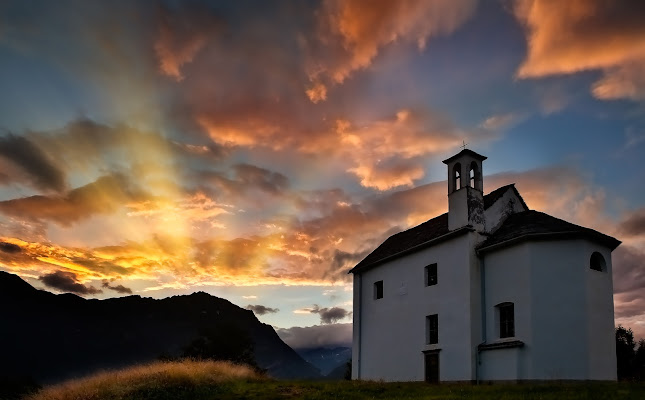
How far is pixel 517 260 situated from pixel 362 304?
1440 cm

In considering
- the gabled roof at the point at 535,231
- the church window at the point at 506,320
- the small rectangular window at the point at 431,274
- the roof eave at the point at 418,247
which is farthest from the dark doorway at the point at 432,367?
the gabled roof at the point at 535,231

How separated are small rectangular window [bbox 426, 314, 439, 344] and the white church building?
0.05m

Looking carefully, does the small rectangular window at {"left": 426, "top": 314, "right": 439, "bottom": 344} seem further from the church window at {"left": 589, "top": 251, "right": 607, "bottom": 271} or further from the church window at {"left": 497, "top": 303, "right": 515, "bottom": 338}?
the church window at {"left": 589, "top": 251, "right": 607, "bottom": 271}

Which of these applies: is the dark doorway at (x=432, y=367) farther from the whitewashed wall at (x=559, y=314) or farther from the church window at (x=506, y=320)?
the church window at (x=506, y=320)

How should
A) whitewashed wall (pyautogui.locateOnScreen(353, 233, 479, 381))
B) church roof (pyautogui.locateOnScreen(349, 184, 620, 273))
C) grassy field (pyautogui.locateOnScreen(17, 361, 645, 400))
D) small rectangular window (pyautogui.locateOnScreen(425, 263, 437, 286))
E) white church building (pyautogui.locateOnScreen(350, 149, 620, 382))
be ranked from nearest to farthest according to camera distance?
1. grassy field (pyautogui.locateOnScreen(17, 361, 645, 400))
2. white church building (pyautogui.locateOnScreen(350, 149, 620, 382))
3. church roof (pyautogui.locateOnScreen(349, 184, 620, 273))
4. whitewashed wall (pyautogui.locateOnScreen(353, 233, 479, 381))
5. small rectangular window (pyautogui.locateOnScreen(425, 263, 437, 286))

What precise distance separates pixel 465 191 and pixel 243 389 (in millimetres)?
14761

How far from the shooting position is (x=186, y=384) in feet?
78.1

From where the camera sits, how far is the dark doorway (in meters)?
29.1

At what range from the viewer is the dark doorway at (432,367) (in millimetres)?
29094

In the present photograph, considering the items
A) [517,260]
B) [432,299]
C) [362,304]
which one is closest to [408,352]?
[432,299]

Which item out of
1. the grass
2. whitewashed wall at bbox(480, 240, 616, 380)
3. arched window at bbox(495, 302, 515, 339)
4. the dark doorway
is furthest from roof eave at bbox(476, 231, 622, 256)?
the grass

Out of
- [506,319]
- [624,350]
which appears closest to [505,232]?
[506,319]

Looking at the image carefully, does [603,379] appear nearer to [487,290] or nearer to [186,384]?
[487,290]

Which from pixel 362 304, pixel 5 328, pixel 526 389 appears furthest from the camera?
pixel 5 328
